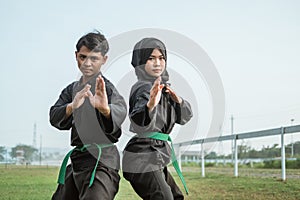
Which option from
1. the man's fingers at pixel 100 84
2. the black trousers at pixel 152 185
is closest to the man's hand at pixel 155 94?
the man's fingers at pixel 100 84

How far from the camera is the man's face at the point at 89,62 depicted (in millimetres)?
3066

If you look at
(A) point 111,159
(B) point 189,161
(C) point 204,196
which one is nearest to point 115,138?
(A) point 111,159

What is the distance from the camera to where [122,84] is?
10.8 ft

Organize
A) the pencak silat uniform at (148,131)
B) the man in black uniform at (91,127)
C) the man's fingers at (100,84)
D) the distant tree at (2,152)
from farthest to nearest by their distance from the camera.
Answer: the distant tree at (2,152) → the pencak silat uniform at (148,131) → the man in black uniform at (91,127) → the man's fingers at (100,84)

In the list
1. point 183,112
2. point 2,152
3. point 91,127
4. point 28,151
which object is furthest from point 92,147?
point 28,151

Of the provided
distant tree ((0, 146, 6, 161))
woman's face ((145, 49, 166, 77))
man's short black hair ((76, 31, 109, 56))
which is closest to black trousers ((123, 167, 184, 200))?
woman's face ((145, 49, 166, 77))

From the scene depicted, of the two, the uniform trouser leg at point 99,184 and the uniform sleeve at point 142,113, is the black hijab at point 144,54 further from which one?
the uniform trouser leg at point 99,184

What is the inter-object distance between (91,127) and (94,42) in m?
0.53

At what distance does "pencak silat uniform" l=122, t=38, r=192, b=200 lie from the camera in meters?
2.99

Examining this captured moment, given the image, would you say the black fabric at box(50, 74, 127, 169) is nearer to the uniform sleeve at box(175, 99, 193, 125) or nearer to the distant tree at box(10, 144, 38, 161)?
the uniform sleeve at box(175, 99, 193, 125)

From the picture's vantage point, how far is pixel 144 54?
323cm

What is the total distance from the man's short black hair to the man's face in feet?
0.08

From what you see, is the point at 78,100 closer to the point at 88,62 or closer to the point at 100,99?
the point at 100,99

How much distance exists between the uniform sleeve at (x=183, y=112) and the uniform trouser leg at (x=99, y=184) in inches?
21.4
